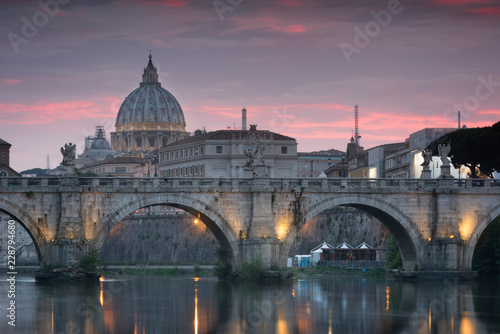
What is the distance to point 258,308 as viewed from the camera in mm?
62781

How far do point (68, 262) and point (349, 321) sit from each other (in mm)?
29866

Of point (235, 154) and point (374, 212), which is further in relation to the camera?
point (235, 154)

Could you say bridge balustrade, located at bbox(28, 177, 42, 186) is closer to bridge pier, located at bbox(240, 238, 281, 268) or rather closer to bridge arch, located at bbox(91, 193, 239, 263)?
bridge arch, located at bbox(91, 193, 239, 263)

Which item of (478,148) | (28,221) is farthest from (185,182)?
(478,148)

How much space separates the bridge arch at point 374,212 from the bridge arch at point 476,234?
405cm

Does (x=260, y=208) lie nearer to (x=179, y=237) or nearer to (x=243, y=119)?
(x=179, y=237)

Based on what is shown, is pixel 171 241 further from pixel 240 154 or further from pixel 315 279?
pixel 315 279

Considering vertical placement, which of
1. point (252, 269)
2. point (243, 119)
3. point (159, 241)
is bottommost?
point (252, 269)

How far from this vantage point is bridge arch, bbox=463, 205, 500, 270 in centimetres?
8700

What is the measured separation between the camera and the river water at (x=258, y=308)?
54.0m

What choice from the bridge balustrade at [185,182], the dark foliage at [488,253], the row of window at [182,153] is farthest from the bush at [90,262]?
the row of window at [182,153]

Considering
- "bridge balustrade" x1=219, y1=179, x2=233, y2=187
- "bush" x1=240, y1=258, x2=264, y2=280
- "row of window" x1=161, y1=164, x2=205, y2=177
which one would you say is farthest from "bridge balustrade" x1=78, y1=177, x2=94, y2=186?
"row of window" x1=161, y1=164, x2=205, y2=177

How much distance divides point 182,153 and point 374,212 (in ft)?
307

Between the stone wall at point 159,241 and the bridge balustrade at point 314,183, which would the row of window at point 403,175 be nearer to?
the stone wall at point 159,241
